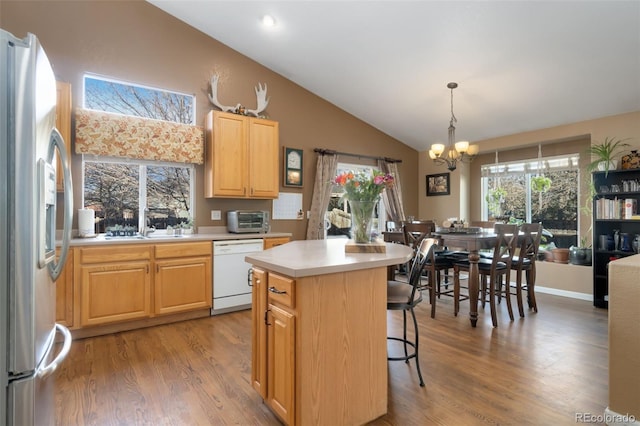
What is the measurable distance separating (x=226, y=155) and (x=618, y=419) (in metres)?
3.98

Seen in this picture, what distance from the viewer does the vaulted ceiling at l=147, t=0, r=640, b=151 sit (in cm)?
303

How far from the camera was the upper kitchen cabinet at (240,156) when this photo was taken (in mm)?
3916

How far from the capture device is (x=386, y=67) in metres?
4.11

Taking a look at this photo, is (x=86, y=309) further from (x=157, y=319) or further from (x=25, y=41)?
(x=25, y=41)

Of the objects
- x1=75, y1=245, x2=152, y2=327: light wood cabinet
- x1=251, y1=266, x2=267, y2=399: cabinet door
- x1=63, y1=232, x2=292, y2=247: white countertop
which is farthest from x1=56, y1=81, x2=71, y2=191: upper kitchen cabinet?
x1=251, y1=266, x2=267, y2=399: cabinet door

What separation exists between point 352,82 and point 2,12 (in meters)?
3.84

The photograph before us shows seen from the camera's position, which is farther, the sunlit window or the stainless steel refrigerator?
the sunlit window

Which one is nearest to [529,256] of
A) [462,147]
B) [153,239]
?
[462,147]

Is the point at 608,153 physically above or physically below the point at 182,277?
above

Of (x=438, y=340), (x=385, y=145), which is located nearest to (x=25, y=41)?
(x=438, y=340)

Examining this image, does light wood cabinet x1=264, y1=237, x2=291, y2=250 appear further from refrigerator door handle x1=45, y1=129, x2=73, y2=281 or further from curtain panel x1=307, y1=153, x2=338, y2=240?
refrigerator door handle x1=45, y1=129, x2=73, y2=281

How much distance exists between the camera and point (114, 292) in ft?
10.2

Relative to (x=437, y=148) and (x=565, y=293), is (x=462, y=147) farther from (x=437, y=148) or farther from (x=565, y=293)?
(x=565, y=293)

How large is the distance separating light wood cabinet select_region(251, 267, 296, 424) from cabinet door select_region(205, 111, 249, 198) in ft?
7.49
